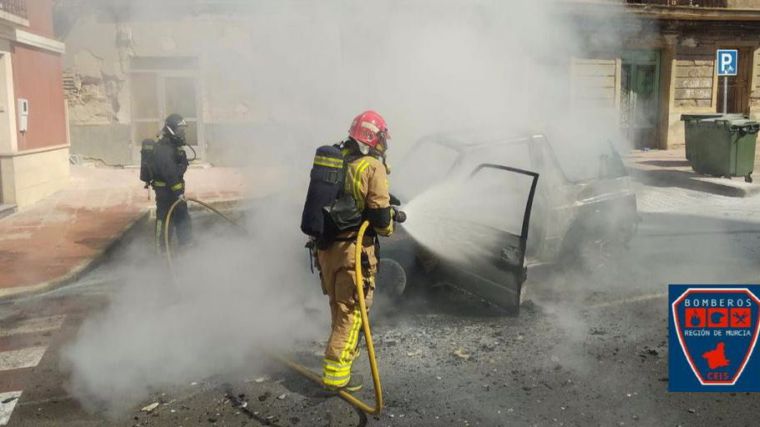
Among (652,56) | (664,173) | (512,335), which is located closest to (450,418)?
(512,335)

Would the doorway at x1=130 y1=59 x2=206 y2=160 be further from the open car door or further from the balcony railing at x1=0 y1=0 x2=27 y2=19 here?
the open car door

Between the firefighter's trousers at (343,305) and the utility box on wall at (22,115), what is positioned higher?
the utility box on wall at (22,115)

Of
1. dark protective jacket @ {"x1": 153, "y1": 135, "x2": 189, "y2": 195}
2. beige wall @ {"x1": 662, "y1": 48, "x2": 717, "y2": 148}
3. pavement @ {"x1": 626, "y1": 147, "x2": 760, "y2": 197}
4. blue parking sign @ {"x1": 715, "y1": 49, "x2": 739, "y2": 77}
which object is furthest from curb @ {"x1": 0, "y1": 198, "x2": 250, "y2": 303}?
beige wall @ {"x1": 662, "y1": 48, "x2": 717, "y2": 148}

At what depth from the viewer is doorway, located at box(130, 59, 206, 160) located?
13.1m

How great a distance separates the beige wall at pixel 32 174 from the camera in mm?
8938

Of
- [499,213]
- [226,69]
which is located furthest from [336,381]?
[226,69]

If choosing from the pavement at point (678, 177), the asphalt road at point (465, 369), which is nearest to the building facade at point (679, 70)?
the pavement at point (678, 177)

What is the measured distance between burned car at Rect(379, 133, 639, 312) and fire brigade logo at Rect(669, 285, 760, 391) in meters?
1.17

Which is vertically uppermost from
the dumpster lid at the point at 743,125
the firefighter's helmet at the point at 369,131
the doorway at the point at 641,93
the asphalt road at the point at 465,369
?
the doorway at the point at 641,93

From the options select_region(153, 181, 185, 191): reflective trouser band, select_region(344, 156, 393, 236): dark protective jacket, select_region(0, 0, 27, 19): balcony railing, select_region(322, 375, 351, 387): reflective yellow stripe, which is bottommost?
select_region(322, 375, 351, 387): reflective yellow stripe

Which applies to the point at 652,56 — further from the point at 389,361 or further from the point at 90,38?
the point at 389,361

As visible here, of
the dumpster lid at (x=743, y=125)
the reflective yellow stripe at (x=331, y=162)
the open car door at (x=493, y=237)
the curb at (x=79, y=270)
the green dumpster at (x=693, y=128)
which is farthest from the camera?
the green dumpster at (x=693, y=128)

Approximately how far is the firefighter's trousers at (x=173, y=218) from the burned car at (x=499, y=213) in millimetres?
2222

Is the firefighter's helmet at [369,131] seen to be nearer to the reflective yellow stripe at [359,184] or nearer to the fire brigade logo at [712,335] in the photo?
the reflective yellow stripe at [359,184]
